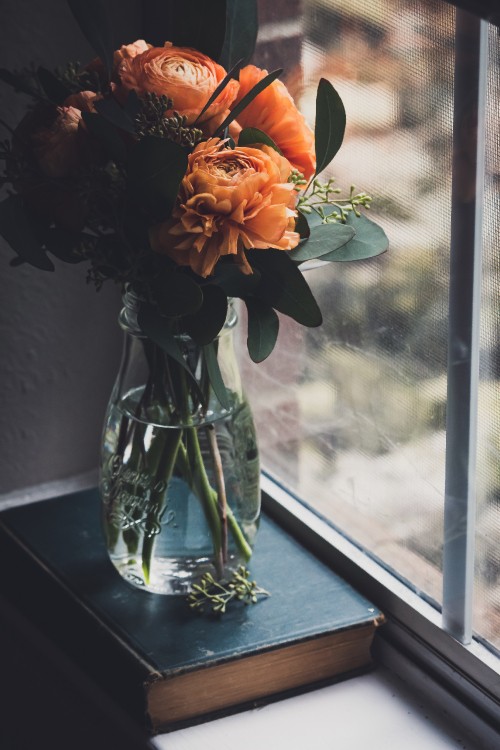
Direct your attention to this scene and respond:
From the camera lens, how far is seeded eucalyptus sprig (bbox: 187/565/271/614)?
955 millimetres

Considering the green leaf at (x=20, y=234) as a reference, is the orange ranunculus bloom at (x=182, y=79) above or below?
above

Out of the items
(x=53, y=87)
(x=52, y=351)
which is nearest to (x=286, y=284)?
(x=53, y=87)

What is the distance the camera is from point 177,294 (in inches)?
30.1

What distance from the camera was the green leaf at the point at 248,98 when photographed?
75 cm

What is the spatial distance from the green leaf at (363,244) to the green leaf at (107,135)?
7.3 inches

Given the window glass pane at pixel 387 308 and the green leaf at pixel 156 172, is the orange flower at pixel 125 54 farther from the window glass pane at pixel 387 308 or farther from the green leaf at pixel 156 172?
the window glass pane at pixel 387 308

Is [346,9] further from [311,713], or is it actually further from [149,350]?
[311,713]

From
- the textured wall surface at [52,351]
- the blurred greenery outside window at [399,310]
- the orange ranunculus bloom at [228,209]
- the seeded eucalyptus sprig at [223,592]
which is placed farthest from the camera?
the textured wall surface at [52,351]

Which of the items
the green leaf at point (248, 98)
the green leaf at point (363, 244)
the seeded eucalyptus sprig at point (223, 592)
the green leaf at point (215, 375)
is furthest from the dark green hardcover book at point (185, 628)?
the green leaf at point (248, 98)

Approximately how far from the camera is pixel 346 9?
0.91 metres

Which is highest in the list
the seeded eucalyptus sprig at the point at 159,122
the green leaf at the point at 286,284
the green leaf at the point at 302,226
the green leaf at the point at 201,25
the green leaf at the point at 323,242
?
the green leaf at the point at 201,25

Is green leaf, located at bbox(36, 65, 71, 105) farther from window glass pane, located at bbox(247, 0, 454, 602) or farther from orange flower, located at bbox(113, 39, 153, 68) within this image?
window glass pane, located at bbox(247, 0, 454, 602)

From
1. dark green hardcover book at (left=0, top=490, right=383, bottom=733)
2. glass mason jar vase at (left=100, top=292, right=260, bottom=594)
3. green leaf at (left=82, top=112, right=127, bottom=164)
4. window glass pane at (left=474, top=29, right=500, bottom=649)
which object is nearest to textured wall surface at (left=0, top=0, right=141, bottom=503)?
dark green hardcover book at (left=0, top=490, right=383, bottom=733)

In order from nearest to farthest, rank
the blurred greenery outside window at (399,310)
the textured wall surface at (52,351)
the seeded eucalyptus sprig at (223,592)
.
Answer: the blurred greenery outside window at (399,310), the seeded eucalyptus sprig at (223,592), the textured wall surface at (52,351)
